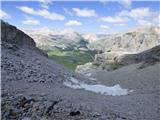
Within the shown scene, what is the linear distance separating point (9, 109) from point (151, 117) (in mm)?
12086

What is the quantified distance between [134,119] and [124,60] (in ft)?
370

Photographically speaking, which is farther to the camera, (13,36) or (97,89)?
(13,36)

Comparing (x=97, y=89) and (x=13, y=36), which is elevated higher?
(x=13, y=36)

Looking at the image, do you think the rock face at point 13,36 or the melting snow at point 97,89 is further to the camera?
the rock face at point 13,36

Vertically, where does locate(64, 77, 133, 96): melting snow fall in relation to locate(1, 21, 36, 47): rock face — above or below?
below

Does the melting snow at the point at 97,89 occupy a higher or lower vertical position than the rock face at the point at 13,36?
lower

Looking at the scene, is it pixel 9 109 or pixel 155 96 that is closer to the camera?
pixel 9 109

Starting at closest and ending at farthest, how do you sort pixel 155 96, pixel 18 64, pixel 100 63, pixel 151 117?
1. pixel 151 117
2. pixel 155 96
3. pixel 18 64
4. pixel 100 63

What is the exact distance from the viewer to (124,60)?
13425cm

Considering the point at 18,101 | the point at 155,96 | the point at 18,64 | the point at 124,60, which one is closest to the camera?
the point at 18,101

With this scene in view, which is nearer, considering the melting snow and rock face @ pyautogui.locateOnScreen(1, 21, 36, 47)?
the melting snow

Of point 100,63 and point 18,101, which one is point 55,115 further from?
point 100,63

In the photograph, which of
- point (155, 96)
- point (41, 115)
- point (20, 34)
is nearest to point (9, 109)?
point (41, 115)

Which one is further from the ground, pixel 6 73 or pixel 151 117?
pixel 6 73
